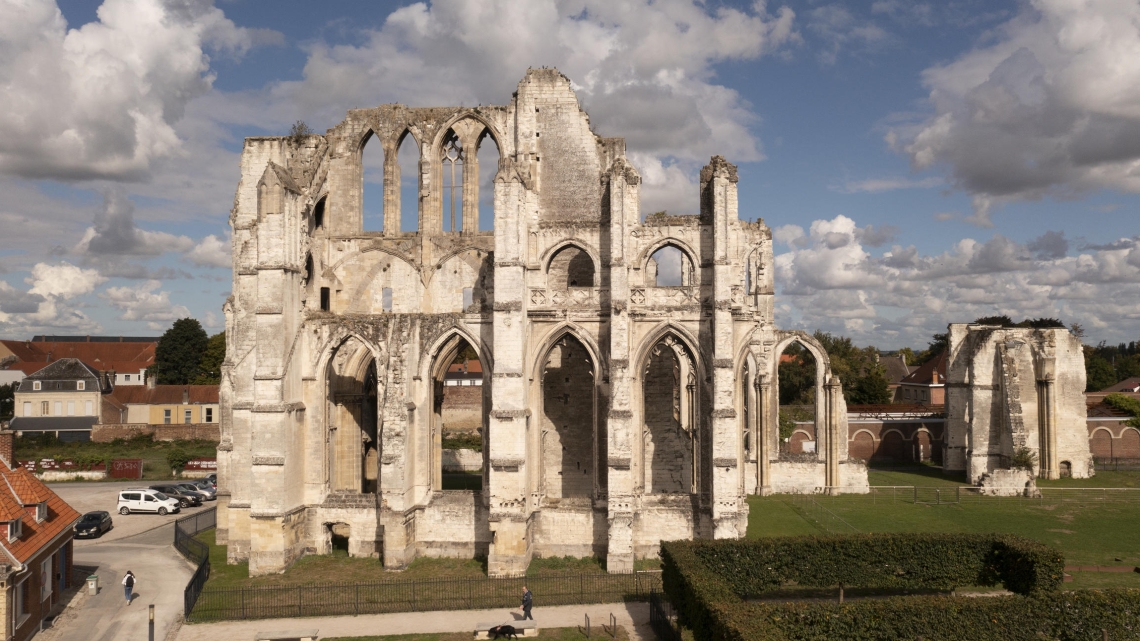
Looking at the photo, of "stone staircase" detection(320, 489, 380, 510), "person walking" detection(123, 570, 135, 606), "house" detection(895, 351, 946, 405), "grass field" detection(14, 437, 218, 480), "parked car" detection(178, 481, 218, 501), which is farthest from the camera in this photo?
"house" detection(895, 351, 946, 405)

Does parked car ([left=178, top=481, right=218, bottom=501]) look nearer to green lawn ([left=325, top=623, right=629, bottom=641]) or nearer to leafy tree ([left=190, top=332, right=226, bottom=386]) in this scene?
green lawn ([left=325, top=623, right=629, bottom=641])

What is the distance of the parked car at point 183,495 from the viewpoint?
1310 inches

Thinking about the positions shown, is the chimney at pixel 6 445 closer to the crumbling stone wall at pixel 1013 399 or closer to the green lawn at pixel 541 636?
the green lawn at pixel 541 636

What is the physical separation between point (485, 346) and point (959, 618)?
A: 14.2m

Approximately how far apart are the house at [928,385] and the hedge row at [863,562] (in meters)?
42.7

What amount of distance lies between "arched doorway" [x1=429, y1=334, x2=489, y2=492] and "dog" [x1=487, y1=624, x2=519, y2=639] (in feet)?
22.7

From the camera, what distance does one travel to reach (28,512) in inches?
751

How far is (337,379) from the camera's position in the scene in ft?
85.5

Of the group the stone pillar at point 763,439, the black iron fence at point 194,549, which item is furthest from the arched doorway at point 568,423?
the black iron fence at point 194,549

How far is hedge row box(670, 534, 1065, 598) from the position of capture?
62.0ft

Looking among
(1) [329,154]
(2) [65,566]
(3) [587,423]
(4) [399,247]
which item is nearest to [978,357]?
(3) [587,423]

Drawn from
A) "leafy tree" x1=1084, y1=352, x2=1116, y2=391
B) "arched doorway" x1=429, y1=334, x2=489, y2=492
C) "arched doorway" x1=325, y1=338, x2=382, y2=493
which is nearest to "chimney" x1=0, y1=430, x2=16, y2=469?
"arched doorway" x1=325, y1=338, x2=382, y2=493

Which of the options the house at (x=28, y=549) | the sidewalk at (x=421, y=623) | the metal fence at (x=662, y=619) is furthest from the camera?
the sidewalk at (x=421, y=623)

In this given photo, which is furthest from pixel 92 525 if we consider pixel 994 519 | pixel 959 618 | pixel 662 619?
pixel 994 519
